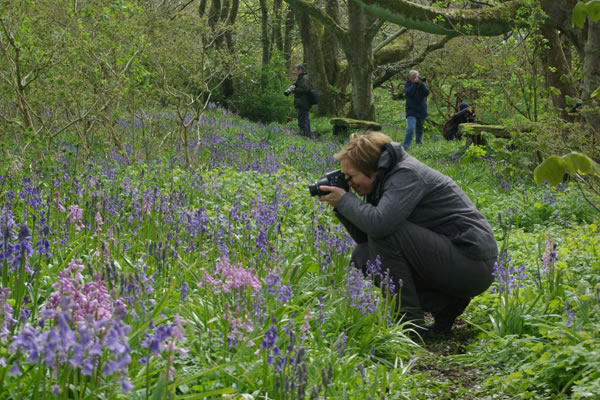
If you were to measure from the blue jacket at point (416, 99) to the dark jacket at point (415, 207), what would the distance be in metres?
11.5

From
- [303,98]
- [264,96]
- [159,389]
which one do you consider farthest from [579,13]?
[264,96]

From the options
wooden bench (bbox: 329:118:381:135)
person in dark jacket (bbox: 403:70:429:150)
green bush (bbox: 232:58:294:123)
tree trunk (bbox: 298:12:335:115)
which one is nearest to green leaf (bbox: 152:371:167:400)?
wooden bench (bbox: 329:118:381:135)

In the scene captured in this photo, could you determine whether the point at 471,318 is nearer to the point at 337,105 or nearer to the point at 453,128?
the point at 453,128

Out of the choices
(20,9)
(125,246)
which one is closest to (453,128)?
(20,9)

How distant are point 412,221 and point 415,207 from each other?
0.37ft

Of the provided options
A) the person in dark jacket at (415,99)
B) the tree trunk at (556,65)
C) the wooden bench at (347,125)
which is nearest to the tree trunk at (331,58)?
the wooden bench at (347,125)

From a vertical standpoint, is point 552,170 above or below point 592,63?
below

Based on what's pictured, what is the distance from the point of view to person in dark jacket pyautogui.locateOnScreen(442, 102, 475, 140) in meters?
16.6

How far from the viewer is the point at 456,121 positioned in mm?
16938

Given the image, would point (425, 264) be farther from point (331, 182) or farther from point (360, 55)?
point (360, 55)

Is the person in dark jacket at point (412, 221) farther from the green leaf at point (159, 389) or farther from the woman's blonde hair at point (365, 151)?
the green leaf at point (159, 389)

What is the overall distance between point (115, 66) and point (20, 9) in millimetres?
2266

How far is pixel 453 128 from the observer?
17.1 metres

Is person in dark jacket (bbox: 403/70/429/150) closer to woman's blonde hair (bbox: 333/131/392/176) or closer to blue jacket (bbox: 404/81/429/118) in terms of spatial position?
blue jacket (bbox: 404/81/429/118)
